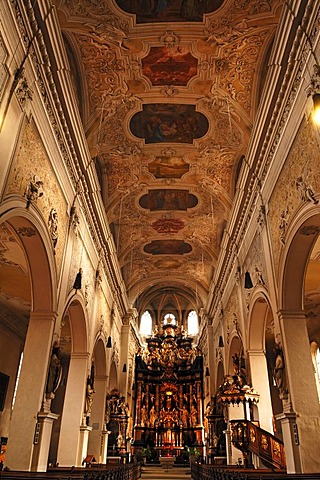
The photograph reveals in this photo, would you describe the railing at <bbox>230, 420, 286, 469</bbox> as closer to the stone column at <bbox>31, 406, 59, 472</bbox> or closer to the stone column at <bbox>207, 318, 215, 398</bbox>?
the stone column at <bbox>31, 406, 59, 472</bbox>

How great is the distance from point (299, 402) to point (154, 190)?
9.22m

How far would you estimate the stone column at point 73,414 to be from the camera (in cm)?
1045

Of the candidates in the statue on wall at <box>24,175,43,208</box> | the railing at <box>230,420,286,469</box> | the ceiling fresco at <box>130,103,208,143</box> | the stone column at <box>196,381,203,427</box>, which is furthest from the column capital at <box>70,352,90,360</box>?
the stone column at <box>196,381,203,427</box>

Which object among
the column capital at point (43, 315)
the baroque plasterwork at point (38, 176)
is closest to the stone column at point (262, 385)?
the column capital at point (43, 315)

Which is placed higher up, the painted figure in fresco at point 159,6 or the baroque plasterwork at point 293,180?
the painted figure in fresco at point 159,6

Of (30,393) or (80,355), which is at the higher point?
(80,355)

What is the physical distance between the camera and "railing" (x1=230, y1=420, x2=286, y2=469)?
964 centimetres

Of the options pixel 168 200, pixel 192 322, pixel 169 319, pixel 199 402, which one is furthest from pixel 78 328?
pixel 192 322

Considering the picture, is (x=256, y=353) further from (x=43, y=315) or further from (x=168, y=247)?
(x=168, y=247)

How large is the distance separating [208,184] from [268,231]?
4.57 m

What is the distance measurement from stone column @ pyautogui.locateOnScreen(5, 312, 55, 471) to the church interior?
0.02 m

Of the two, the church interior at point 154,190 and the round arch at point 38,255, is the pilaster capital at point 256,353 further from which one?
the round arch at point 38,255

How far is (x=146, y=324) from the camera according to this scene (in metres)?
26.5

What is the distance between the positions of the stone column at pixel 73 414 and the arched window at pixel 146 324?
1493 cm
